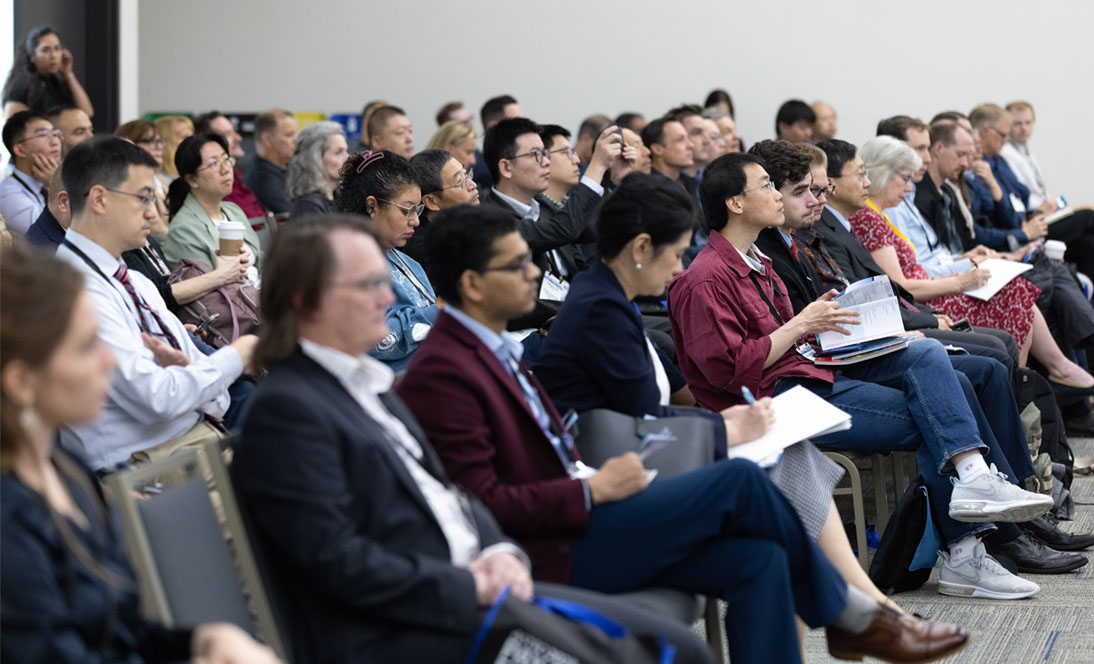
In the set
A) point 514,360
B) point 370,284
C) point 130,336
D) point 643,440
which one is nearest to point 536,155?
point 130,336

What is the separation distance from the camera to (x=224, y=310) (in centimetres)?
343

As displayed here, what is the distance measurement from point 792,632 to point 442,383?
2.40ft

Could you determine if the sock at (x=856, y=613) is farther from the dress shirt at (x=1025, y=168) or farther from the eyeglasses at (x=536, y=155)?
the dress shirt at (x=1025, y=168)

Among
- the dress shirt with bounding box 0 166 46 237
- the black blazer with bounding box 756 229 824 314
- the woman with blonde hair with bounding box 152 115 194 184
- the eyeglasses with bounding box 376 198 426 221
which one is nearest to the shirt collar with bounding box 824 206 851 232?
the black blazer with bounding box 756 229 824 314

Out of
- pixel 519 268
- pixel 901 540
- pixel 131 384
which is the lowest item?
pixel 901 540

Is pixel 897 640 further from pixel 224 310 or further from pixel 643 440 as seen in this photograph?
pixel 224 310

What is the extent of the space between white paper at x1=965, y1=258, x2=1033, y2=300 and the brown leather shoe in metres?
2.65

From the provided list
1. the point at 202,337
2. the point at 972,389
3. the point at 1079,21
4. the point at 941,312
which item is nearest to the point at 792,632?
the point at 972,389

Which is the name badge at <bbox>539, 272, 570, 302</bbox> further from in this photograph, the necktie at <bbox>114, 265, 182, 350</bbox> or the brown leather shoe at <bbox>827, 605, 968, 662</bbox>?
the brown leather shoe at <bbox>827, 605, 968, 662</bbox>

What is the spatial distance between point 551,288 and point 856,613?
6.77 feet

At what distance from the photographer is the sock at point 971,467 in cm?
324

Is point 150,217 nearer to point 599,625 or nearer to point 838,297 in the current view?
point 599,625

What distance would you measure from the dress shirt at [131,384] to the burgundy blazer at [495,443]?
730 millimetres

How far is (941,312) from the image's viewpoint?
16.0ft
